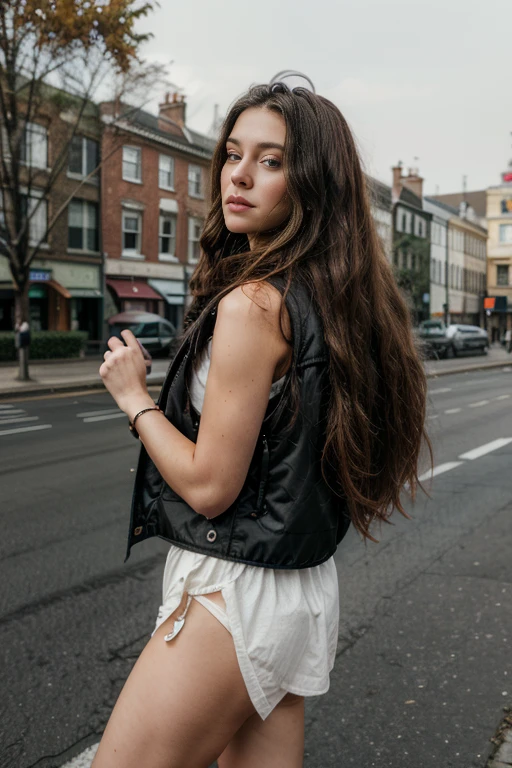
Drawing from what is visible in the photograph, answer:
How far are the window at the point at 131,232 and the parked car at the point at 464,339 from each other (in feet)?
50.8

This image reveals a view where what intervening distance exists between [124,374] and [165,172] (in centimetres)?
3450

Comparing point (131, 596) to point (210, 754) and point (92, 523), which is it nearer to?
point (92, 523)

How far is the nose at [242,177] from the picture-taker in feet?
5.13

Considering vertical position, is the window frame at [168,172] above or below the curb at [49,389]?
above

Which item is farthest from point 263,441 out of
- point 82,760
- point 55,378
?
point 55,378

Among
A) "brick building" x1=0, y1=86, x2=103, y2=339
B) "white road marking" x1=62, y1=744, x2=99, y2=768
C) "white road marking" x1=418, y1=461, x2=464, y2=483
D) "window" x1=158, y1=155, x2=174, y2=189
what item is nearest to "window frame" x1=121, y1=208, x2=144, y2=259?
"brick building" x1=0, y1=86, x2=103, y2=339

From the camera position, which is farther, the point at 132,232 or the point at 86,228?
the point at 132,232

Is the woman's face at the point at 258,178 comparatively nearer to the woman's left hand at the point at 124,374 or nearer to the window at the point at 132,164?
the woman's left hand at the point at 124,374

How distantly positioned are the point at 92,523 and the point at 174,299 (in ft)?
96.2

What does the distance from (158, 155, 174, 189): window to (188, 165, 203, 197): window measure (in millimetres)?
1166

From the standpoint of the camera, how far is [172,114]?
37.5m

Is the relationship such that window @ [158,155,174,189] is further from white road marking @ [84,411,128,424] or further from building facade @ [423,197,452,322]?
building facade @ [423,197,452,322]

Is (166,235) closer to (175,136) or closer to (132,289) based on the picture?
(132,289)

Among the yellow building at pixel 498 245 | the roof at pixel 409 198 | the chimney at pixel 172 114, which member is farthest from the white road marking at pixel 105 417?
the yellow building at pixel 498 245
